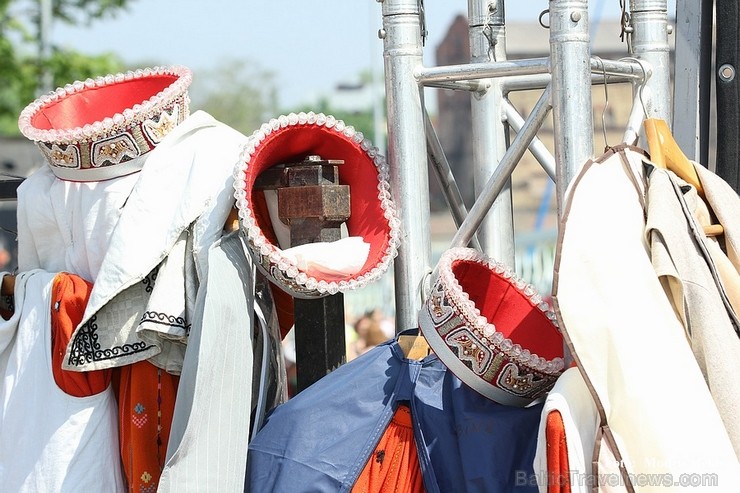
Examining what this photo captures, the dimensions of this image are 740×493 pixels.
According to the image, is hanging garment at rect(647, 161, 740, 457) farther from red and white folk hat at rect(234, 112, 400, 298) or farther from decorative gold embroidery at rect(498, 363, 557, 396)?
red and white folk hat at rect(234, 112, 400, 298)

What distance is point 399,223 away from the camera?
1877 millimetres

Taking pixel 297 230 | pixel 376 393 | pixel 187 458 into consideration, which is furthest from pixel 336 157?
pixel 187 458

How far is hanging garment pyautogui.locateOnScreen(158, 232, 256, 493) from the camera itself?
5.33ft

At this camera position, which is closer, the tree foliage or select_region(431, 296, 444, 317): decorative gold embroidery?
select_region(431, 296, 444, 317): decorative gold embroidery

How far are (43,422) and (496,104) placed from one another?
1.15 m

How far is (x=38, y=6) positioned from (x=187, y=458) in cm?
918

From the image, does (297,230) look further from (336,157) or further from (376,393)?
(376,393)

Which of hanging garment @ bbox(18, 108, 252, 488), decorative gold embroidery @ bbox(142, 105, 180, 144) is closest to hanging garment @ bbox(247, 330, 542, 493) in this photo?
hanging garment @ bbox(18, 108, 252, 488)

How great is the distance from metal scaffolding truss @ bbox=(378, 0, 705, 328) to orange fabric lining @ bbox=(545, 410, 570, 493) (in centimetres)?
42

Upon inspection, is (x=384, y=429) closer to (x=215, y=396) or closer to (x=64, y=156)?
(x=215, y=396)

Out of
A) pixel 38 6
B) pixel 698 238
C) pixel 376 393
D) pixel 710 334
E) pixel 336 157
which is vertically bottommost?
pixel 376 393

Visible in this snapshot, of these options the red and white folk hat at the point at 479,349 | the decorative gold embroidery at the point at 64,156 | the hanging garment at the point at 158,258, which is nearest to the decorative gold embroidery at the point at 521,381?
the red and white folk hat at the point at 479,349

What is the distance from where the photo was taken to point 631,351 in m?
1.36

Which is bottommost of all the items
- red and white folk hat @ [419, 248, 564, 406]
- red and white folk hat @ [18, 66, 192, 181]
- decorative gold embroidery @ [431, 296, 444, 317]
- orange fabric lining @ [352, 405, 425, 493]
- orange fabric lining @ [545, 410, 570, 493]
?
orange fabric lining @ [352, 405, 425, 493]
